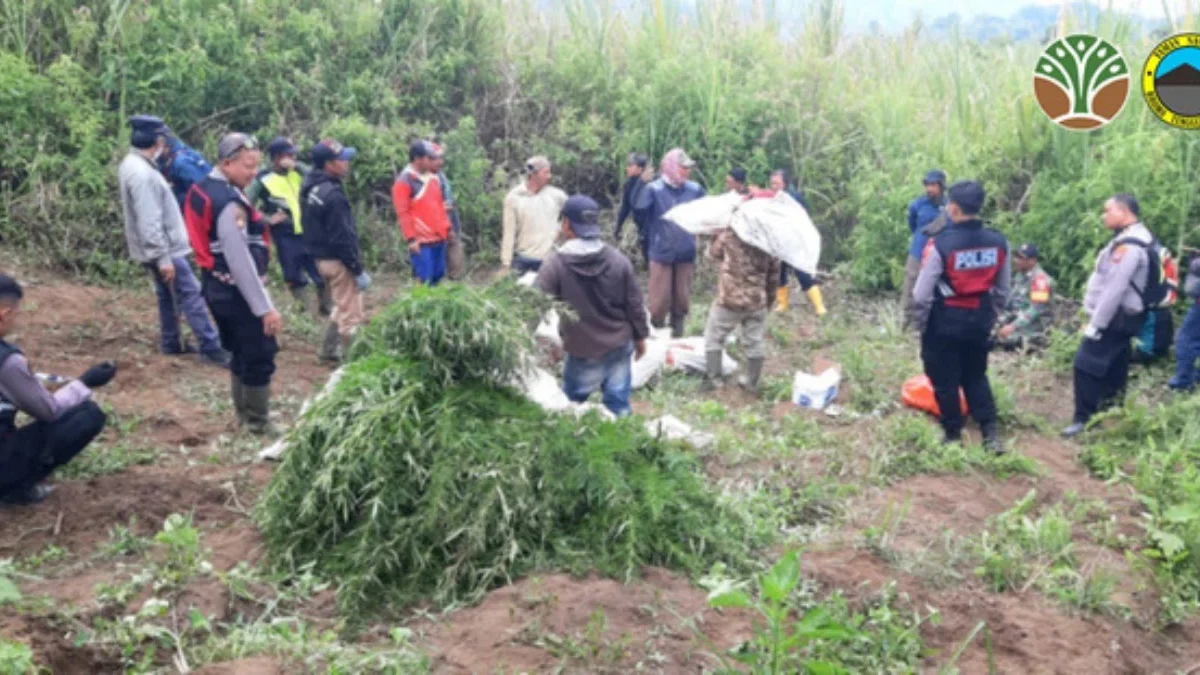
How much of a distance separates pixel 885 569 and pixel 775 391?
360 cm

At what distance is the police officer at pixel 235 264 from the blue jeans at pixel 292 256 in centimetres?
277

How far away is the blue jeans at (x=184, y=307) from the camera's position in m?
8.16

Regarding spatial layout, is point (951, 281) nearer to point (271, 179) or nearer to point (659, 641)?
point (659, 641)

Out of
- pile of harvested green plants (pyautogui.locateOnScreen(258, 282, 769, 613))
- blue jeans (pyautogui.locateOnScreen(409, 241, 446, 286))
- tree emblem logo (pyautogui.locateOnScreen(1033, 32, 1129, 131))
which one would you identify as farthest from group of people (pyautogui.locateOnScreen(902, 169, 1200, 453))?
blue jeans (pyautogui.locateOnScreen(409, 241, 446, 286))

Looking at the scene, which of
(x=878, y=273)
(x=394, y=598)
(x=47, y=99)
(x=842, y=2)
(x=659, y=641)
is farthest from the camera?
(x=842, y=2)

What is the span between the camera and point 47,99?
10.5 metres

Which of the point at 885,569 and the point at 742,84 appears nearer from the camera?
the point at 885,569

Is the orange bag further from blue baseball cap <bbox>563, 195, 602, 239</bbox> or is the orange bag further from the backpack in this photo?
blue baseball cap <bbox>563, 195, 602, 239</bbox>

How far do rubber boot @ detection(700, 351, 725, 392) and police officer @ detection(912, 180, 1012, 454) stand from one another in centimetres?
191

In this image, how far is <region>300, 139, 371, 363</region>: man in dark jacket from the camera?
26.1ft

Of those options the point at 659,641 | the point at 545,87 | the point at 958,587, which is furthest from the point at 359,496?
the point at 545,87

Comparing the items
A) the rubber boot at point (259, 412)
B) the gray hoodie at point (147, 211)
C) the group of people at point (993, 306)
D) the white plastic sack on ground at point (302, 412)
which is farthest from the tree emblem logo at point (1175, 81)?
the gray hoodie at point (147, 211)

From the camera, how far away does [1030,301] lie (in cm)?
1011

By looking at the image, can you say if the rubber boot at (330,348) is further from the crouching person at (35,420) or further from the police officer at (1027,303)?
the police officer at (1027,303)
